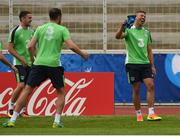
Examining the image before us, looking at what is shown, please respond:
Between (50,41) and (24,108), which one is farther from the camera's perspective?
(24,108)

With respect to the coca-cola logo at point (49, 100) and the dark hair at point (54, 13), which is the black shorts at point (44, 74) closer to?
the dark hair at point (54, 13)

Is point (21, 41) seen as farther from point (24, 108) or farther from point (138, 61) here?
point (138, 61)

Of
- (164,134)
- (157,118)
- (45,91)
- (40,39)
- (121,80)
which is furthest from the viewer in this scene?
(121,80)

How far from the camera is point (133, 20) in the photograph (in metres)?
13.0

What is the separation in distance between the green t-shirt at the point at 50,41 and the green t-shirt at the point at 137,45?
5.96 ft

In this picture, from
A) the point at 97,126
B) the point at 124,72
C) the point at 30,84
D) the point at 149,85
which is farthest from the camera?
the point at 124,72

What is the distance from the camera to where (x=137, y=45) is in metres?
12.9

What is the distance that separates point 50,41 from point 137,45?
7.02 ft

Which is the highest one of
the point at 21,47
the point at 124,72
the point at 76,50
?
the point at 76,50

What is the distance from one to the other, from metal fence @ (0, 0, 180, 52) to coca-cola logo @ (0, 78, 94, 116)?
3.98 meters

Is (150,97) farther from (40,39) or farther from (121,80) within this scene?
(121,80)

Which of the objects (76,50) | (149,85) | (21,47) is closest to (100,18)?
(21,47)

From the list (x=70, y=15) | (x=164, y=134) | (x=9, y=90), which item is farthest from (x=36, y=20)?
(x=164, y=134)

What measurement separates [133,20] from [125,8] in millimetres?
5468
